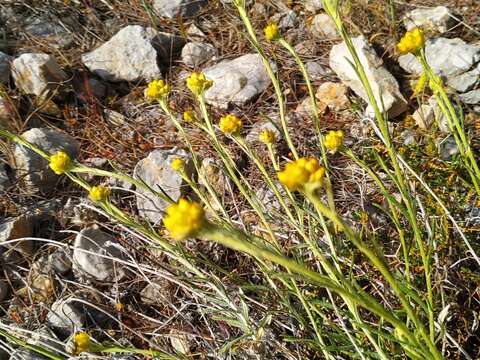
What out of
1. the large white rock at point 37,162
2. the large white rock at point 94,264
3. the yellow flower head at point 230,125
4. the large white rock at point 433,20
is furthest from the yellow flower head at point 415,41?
the large white rock at point 37,162

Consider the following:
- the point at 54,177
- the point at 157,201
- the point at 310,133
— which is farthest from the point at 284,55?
the point at 54,177

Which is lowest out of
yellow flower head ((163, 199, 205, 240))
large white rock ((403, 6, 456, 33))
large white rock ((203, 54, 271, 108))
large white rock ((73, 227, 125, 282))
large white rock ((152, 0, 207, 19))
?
large white rock ((73, 227, 125, 282))

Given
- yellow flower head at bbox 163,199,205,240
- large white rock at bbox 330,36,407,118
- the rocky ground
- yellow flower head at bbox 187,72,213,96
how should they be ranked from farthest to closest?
large white rock at bbox 330,36,407,118, the rocky ground, yellow flower head at bbox 187,72,213,96, yellow flower head at bbox 163,199,205,240

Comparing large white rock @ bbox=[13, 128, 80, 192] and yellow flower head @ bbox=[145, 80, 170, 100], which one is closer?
yellow flower head @ bbox=[145, 80, 170, 100]

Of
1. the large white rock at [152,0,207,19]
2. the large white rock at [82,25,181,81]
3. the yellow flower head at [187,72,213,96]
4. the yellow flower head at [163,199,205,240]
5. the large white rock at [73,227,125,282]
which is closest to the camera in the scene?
the yellow flower head at [163,199,205,240]

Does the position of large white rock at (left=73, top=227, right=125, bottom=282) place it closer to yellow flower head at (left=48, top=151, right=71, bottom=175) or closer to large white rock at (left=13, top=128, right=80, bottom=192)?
large white rock at (left=13, top=128, right=80, bottom=192)

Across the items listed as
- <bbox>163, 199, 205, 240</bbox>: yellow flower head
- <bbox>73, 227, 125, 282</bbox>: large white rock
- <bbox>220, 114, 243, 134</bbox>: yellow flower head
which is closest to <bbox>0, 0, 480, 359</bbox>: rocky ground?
<bbox>73, 227, 125, 282</bbox>: large white rock

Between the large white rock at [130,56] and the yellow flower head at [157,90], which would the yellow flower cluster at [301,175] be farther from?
the large white rock at [130,56]
